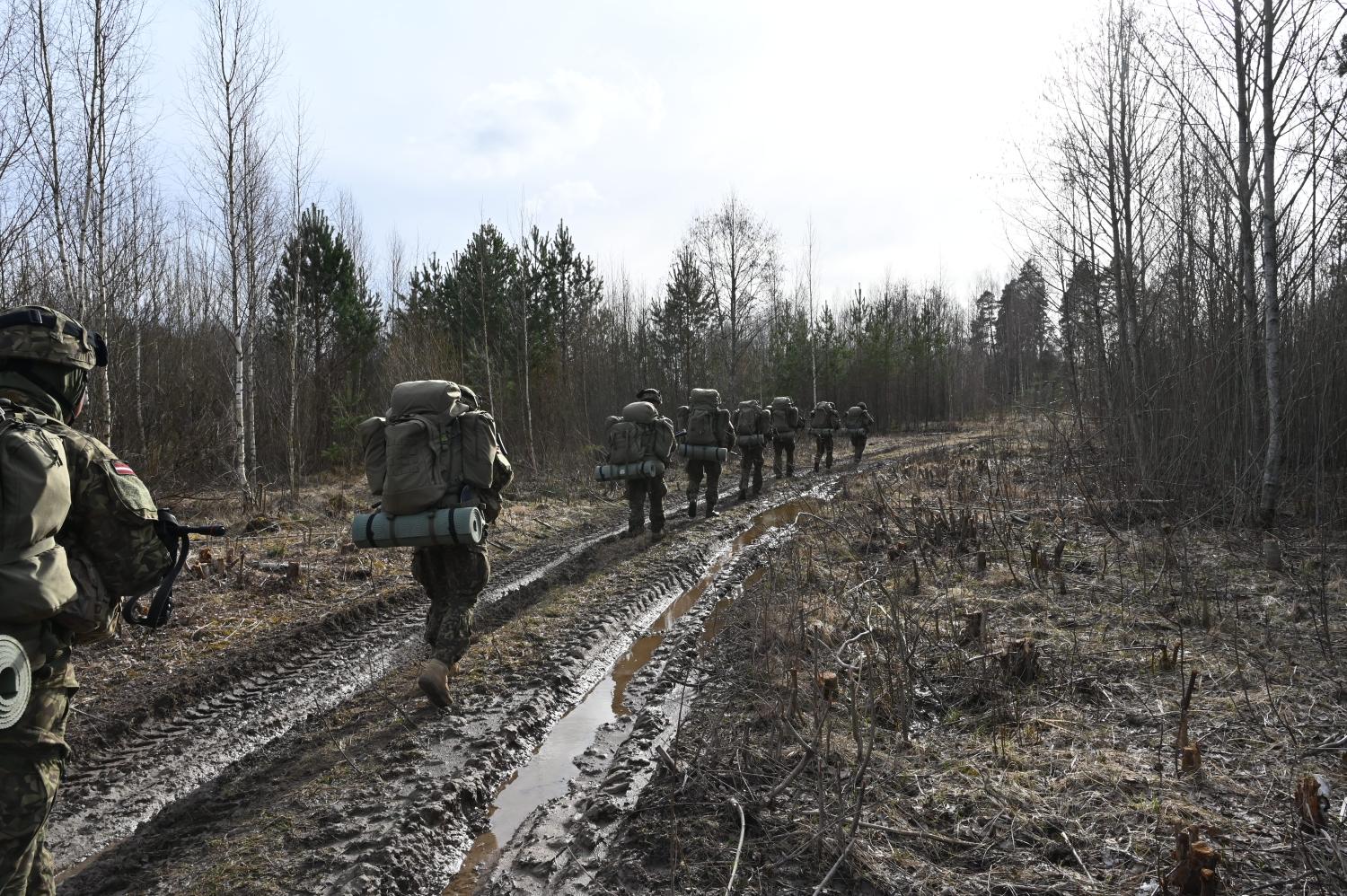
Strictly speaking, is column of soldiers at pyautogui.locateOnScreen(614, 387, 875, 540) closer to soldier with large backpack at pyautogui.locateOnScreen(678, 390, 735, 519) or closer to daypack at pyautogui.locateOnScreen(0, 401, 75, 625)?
soldier with large backpack at pyautogui.locateOnScreen(678, 390, 735, 519)

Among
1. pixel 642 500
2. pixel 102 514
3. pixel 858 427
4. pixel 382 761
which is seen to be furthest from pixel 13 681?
pixel 858 427

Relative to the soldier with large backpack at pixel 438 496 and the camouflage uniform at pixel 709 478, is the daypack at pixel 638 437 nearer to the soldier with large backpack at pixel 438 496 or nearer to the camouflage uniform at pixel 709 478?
the camouflage uniform at pixel 709 478

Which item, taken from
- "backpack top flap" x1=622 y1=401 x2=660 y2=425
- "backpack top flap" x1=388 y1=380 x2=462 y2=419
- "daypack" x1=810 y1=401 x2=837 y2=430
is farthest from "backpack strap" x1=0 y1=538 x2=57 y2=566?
"daypack" x1=810 y1=401 x2=837 y2=430

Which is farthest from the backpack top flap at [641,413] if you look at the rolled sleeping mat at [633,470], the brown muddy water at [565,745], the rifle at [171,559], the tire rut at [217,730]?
the rifle at [171,559]

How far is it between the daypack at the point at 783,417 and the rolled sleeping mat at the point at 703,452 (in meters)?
5.29

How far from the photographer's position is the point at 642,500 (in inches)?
403

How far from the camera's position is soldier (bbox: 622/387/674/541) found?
389 inches

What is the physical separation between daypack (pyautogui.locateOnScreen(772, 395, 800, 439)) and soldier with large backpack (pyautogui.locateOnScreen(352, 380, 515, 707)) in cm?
1251

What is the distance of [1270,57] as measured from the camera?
312 inches

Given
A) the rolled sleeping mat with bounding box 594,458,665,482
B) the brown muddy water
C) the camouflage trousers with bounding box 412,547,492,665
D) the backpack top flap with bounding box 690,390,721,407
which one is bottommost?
the brown muddy water

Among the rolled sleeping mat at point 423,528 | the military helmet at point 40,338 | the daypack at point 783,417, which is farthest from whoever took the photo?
the daypack at point 783,417

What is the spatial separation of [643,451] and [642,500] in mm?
826

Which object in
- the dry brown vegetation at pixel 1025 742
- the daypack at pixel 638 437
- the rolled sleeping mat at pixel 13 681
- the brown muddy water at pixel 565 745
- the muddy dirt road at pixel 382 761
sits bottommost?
the brown muddy water at pixel 565 745

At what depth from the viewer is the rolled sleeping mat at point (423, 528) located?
4527 millimetres
